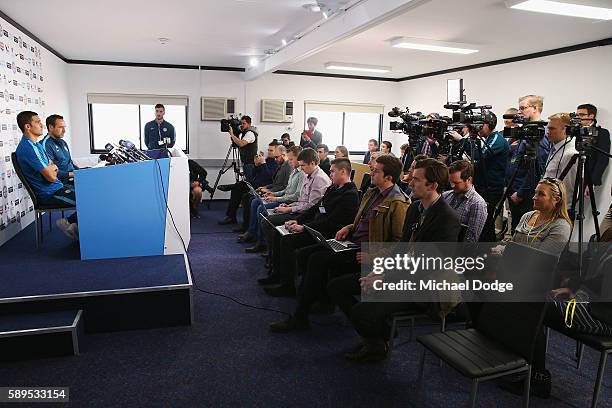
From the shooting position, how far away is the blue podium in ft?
11.6

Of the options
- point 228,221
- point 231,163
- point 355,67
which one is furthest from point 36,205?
point 355,67

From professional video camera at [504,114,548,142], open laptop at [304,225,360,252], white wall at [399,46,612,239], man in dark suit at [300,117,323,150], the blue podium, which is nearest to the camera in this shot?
open laptop at [304,225,360,252]

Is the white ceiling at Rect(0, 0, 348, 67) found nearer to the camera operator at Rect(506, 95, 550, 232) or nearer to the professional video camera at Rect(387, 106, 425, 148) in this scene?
the professional video camera at Rect(387, 106, 425, 148)

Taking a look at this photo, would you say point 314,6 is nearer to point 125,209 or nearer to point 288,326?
point 125,209

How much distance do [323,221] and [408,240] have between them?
0.95 m

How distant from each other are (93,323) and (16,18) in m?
3.77

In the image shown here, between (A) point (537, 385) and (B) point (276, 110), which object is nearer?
(A) point (537, 385)

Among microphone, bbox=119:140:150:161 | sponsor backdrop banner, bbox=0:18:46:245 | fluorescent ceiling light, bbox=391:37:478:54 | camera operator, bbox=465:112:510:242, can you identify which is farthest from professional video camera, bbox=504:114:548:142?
sponsor backdrop banner, bbox=0:18:46:245

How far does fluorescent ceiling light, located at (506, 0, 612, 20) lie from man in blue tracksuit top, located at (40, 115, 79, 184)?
4.89 metres

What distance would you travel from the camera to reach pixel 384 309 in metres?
2.37


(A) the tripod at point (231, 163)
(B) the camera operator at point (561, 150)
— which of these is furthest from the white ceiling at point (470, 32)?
(A) the tripod at point (231, 163)

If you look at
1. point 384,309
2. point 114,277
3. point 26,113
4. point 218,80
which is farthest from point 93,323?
point 218,80

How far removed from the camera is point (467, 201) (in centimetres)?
300

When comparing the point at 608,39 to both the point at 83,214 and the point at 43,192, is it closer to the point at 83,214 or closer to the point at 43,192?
the point at 83,214
